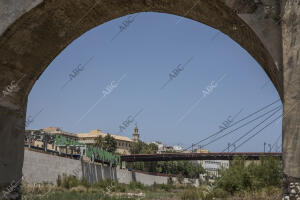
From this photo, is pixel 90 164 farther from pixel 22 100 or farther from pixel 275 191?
pixel 22 100

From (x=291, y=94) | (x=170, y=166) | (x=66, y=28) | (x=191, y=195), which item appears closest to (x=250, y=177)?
(x=191, y=195)

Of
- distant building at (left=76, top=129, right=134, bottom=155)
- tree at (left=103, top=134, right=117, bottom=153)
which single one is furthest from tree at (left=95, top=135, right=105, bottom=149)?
distant building at (left=76, top=129, right=134, bottom=155)

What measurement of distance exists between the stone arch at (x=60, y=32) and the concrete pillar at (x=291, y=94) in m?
0.15

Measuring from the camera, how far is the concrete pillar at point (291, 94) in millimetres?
3426

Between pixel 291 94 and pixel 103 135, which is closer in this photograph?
pixel 291 94

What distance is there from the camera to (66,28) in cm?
523

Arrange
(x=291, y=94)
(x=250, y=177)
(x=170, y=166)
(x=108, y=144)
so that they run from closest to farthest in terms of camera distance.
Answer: (x=291, y=94) < (x=250, y=177) < (x=108, y=144) < (x=170, y=166)

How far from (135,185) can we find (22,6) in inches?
1228

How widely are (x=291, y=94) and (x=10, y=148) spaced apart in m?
4.26

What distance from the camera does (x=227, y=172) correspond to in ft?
48.0

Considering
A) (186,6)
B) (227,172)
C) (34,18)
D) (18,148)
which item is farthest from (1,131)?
(227,172)

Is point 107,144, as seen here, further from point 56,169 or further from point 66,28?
point 66,28

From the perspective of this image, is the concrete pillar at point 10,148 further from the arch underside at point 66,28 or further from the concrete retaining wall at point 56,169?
the concrete retaining wall at point 56,169

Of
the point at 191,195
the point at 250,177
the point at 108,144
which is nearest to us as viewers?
the point at 250,177
